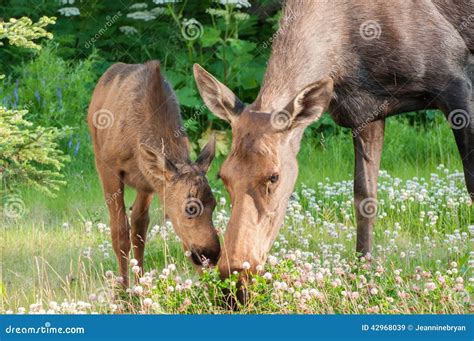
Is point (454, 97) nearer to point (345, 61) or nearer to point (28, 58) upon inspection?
point (345, 61)

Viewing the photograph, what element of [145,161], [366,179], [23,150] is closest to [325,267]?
[366,179]

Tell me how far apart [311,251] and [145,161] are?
1.81m

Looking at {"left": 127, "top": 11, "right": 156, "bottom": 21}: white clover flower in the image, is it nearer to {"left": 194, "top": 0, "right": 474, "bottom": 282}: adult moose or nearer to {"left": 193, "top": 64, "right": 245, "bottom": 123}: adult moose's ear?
{"left": 194, "top": 0, "right": 474, "bottom": 282}: adult moose

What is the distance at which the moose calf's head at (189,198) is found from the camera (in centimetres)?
739

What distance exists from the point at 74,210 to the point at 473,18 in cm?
434

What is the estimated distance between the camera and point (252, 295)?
623 centimetres

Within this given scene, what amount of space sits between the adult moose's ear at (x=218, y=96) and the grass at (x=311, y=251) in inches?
41.5

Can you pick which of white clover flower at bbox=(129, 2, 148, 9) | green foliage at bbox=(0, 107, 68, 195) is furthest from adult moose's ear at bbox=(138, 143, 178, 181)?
white clover flower at bbox=(129, 2, 148, 9)

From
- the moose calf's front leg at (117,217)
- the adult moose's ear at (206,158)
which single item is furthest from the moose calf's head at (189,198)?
the moose calf's front leg at (117,217)

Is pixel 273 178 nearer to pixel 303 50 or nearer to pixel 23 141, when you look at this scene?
pixel 303 50

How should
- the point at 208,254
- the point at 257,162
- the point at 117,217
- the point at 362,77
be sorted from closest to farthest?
the point at 257,162, the point at 208,254, the point at 362,77, the point at 117,217

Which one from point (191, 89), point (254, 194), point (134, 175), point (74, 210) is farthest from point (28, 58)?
point (254, 194)

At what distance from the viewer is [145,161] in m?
7.80

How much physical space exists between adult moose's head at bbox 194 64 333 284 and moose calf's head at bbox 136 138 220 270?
0.72 meters
